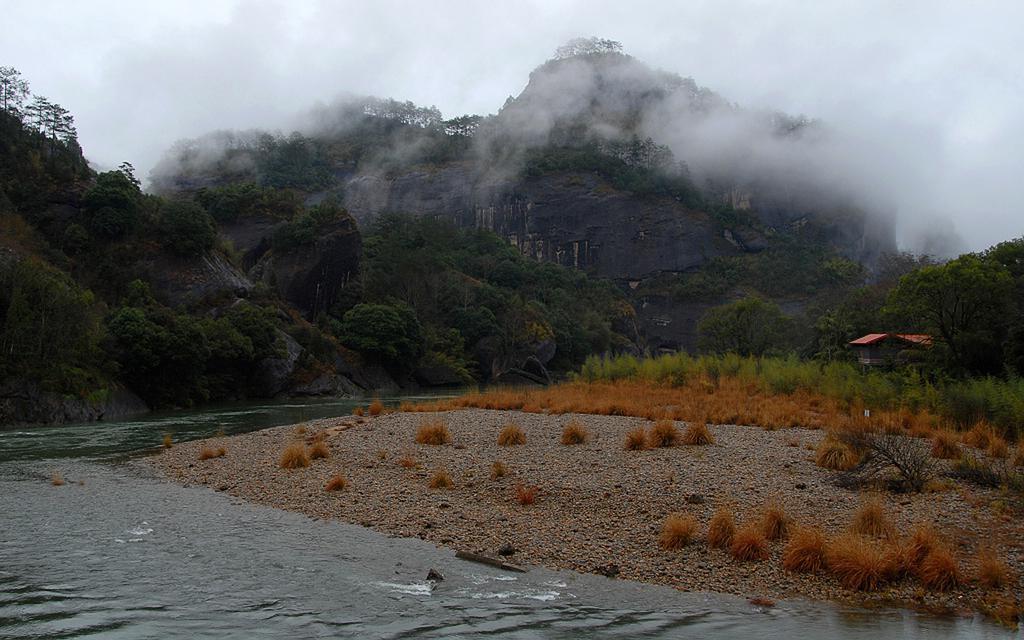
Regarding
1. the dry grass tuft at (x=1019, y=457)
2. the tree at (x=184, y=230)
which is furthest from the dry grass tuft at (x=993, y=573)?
the tree at (x=184, y=230)

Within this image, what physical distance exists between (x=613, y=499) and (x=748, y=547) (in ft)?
12.7

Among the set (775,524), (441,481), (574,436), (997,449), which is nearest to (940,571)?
(775,524)

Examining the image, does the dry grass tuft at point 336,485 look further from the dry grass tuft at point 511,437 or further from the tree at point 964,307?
the tree at point 964,307

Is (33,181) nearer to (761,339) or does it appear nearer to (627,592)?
(761,339)

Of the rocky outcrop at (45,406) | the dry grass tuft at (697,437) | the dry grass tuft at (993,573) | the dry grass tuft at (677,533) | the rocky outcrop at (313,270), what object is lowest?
the dry grass tuft at (993,573)

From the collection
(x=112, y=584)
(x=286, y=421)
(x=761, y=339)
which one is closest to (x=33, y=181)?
(x=286, y=421)

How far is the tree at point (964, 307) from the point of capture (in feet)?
111

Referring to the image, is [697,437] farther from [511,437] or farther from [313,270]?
[313,270]

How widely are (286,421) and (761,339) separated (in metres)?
54.0

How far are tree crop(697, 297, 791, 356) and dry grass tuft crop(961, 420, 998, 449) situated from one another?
53.4m

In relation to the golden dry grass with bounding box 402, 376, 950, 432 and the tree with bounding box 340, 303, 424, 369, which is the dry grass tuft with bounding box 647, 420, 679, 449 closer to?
the golden dry grass with bounding box 402, 376, 950, 432

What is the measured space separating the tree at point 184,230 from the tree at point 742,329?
177 feet

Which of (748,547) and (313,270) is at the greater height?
(313,270)

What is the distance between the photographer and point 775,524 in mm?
12531
